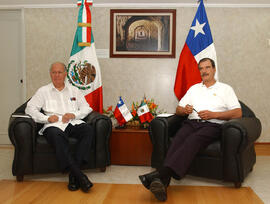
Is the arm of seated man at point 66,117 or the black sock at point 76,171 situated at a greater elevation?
the arm of seated man at point 66,117

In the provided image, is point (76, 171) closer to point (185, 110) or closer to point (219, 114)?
point (185, 110)

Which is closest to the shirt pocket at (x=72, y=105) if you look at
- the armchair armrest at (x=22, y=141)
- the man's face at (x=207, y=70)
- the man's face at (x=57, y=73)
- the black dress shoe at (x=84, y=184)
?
the man's face at (x=57, y=73)

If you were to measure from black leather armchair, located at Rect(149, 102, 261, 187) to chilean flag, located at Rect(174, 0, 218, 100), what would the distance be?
1.16 m

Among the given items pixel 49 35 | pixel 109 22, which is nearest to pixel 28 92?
pixel 49 35

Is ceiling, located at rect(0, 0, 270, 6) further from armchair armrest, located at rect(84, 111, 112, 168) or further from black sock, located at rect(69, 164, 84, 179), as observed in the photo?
black sock, located at rect(69, 164, 84, 179)

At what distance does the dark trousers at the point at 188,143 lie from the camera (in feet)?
6.93

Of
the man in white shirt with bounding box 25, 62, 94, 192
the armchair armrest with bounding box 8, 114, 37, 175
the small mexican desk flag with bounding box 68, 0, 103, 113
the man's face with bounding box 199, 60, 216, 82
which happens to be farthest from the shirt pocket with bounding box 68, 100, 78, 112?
the man's face with bounding box 199, 60, 216, 82

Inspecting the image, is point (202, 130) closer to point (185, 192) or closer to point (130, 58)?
point (185, 192)

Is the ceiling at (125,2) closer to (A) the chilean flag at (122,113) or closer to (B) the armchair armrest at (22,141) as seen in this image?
(A) the chilean flag at (122,113)

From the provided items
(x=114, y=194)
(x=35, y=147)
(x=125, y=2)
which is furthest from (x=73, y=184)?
(x=125, y=2)

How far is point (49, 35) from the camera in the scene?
410cm

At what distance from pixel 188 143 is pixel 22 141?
151 cm

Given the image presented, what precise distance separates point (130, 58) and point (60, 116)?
5.43ft

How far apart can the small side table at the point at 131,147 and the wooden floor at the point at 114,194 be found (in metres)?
0.68
